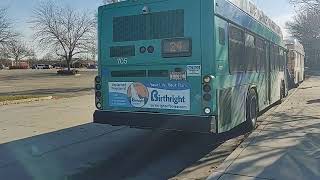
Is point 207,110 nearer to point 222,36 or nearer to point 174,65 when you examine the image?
point 174,65

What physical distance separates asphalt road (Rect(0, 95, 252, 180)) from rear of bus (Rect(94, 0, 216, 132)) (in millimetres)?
679

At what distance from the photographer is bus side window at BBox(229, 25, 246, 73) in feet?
27.2

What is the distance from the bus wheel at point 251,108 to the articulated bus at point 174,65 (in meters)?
0.29

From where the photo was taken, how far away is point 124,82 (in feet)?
28.0

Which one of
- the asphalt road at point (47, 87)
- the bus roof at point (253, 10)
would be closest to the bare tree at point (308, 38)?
the asphalt road at point (47, 87)

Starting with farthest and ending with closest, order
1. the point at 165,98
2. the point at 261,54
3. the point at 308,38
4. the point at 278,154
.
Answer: the point at 308,38, the point at 261,54, the point at 165,98, the point at 278,154

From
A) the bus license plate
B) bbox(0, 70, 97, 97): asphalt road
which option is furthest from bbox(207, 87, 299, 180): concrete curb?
bbox(0, 70, 97, 97): asphalt road

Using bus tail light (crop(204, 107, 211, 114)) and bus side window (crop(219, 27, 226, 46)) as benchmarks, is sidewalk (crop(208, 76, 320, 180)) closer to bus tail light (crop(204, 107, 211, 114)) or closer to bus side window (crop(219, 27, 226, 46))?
bus tail light (crop(204, 107, 211, 114))

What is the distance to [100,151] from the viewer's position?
8.35 meters

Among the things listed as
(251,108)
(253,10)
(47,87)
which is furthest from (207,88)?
(47,87)

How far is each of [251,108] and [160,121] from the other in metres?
3.05

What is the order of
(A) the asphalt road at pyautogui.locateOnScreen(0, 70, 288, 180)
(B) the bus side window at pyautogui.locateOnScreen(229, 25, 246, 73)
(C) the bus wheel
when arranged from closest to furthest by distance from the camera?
(A) the asphalt road at pyautogui.locateOnScreen(0, 70, 288, 180)
(B) the bus side window at pyautogui.locateOnScreen(229, 25, 246, 73)
(C) the bus wheel

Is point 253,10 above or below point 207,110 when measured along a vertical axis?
above

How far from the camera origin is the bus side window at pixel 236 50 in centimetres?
829
